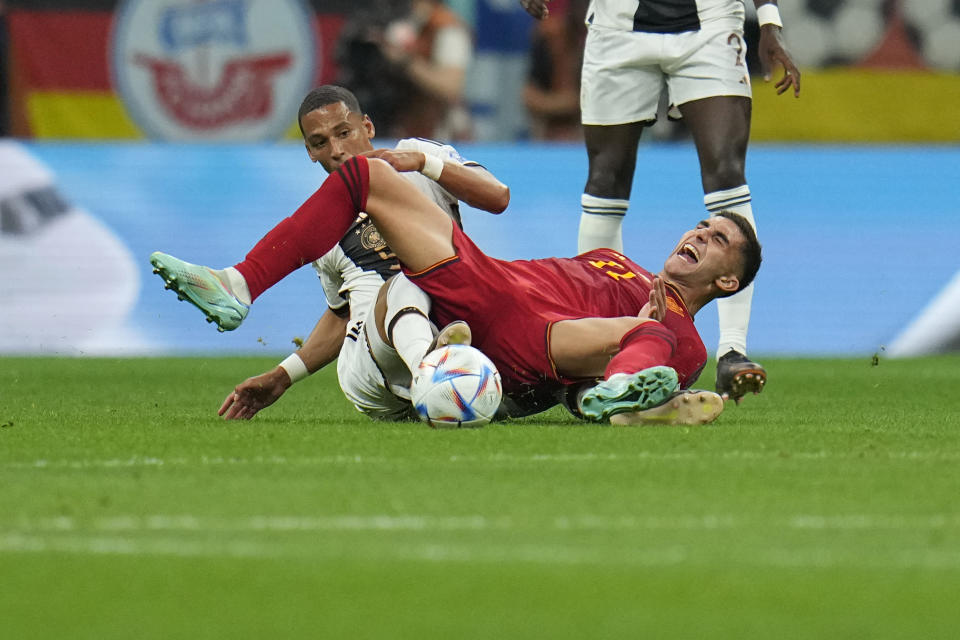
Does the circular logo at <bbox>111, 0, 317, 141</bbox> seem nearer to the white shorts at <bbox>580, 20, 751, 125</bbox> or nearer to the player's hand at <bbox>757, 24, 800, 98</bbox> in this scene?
the white shorts at <bbox>580, 20, 751, 125</bbox>

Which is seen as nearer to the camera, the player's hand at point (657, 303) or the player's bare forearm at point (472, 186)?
the player's hand at point (657, 303)

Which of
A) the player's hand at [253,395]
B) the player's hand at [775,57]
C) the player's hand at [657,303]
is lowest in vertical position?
the player's hand at [253,395]

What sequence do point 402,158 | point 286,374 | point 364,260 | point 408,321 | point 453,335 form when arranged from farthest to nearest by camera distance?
point 364,260
point 286,374
point 402,158
point 408,321
point 453,335

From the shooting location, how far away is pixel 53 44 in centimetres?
1146

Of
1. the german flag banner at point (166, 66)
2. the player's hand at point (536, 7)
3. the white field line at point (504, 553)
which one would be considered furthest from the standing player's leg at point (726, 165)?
the german flag banner at point (166, 66)

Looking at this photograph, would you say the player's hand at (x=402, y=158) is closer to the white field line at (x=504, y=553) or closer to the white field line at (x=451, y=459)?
the white field line at (x=451, y=459)

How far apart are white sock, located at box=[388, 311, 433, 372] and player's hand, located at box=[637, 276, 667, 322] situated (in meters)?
0.69

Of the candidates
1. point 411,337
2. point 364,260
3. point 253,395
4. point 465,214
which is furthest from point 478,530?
point 465,214

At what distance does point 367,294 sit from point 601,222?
3.85ft

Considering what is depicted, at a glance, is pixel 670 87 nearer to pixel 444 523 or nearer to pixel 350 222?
pixel 350 222

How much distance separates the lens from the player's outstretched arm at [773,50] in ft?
21.7

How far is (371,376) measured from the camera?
565 centimetres

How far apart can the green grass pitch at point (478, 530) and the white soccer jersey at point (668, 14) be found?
1.88 m

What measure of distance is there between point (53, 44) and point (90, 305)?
8.65 ft
